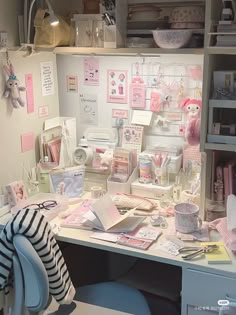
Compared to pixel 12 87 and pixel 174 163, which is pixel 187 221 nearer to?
pixel 174 163

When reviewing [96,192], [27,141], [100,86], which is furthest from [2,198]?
[100,86]

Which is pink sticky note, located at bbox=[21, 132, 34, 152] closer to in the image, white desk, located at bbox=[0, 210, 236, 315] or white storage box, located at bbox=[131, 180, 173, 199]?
white storage box, located at bbox=[131, 180, 173, 199]

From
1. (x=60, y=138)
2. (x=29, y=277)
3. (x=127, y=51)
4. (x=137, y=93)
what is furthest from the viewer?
(x=60, y=138)

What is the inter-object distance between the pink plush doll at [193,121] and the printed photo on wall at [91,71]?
0.51 metres

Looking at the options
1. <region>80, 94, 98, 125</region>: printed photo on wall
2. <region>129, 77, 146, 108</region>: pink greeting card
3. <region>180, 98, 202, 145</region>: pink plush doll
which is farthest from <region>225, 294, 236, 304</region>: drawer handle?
<region>80, 94, 98, 125</region>: printed photo on wall

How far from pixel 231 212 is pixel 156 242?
1.05ft

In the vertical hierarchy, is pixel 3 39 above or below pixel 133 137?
above

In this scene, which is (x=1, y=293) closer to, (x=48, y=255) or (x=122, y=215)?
(x=48, y=255)

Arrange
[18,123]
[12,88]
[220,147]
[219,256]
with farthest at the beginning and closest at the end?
[18,123]
[12,88]
[220,147]
[219,256]

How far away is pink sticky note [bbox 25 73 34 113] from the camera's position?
2.00m

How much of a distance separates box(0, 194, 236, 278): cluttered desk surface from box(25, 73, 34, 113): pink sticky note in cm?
56

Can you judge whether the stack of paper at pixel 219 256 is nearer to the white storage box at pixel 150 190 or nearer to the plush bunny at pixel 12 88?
the white storage box at pixel 150 190

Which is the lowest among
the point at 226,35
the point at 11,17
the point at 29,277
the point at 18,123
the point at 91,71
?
the point at 29,277

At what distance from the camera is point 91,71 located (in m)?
2.19
